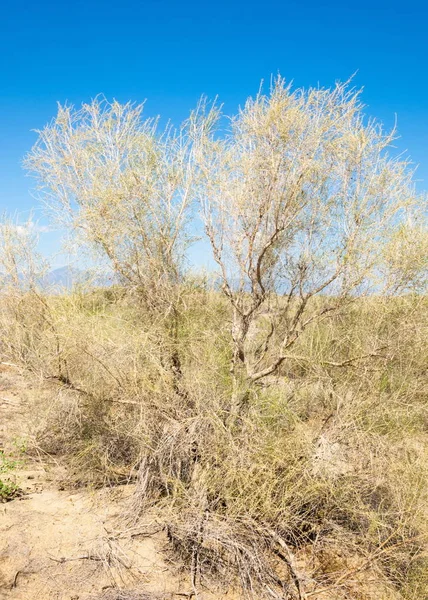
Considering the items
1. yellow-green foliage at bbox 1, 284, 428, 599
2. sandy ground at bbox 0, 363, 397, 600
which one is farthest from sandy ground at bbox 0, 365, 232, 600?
yellow-green foliage at bbox 1, 284, 428, 599

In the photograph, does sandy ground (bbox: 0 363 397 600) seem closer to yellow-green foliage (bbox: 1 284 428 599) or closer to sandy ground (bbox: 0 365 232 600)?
sandy ground (bbox: 0 365 232 600)

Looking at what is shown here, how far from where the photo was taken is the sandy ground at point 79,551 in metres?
4.27

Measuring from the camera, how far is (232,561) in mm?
4523

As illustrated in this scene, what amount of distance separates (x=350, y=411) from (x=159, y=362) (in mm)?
2440

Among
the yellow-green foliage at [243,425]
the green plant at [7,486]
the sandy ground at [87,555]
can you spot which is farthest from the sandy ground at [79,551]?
the yellow-green foliage at [243,425]

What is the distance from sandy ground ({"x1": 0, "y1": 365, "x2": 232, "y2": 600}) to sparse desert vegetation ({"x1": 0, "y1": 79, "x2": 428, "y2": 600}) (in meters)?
0.25

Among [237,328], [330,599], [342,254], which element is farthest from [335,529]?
[342,254]

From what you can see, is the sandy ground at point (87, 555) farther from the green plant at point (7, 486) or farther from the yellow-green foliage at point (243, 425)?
the yellow-green foliage at point (243, 425)

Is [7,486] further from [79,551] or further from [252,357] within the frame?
[252,357]

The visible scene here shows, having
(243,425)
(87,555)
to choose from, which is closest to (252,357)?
(243,425)

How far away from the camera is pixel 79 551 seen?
4.64 m

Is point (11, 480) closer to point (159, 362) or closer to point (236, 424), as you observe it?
point (159, 362)

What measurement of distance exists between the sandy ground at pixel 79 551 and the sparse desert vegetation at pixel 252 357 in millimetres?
249

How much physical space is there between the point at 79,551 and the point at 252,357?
313 centimetres
